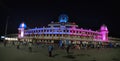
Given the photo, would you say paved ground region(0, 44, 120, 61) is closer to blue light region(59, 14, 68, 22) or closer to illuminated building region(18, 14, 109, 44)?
illuminated building region(18, 14, 109, 44)

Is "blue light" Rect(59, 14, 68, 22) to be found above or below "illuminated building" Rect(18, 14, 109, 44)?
above

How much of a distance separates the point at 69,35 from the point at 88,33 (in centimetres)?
1580

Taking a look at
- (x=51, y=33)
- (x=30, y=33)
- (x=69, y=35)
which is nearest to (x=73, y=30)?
(x=69, y=35)

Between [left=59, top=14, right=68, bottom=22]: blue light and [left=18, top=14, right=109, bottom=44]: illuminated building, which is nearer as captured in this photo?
[left=18, top=14, right=109, bottom=44]: illuminated building

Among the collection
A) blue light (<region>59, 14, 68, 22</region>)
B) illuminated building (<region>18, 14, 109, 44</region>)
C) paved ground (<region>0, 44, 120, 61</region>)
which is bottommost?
paved ground (<region>0, 44, 120, 61</region>)

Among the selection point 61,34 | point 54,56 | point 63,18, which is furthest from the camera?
point 63,18

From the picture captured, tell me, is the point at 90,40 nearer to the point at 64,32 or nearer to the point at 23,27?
the point at 64,32

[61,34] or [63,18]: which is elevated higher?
[63,18]

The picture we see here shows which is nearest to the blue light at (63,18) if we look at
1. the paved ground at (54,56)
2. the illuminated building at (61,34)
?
the illuminated building at (61,34)

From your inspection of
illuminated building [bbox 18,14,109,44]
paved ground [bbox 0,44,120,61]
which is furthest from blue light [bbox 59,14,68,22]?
paved ground [bbox 0,44,120,61]

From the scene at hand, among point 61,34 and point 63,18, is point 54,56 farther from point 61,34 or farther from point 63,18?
point 63,18

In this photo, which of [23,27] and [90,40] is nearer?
[90,40]

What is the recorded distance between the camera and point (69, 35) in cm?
7444

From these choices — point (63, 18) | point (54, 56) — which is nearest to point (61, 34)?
point (63, 18)
